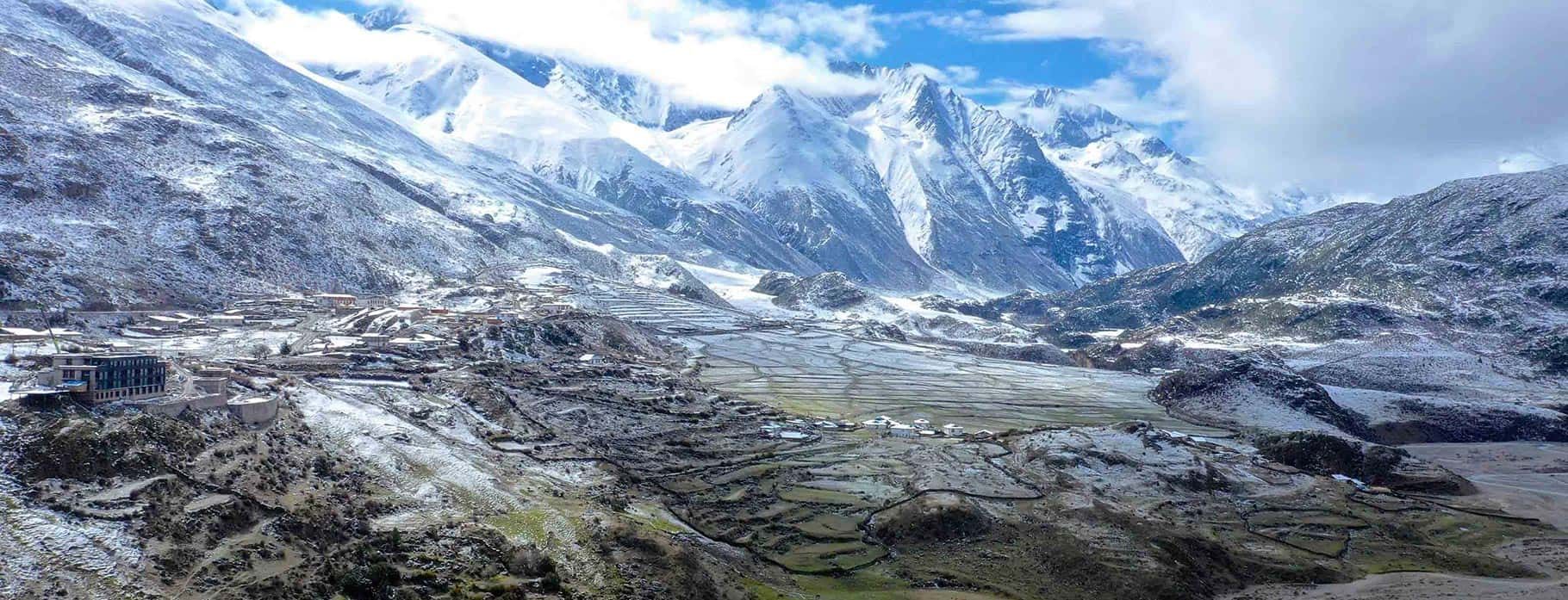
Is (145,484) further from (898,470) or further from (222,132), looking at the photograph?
(222,132)

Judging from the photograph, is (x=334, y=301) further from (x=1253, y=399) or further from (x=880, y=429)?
(x=1253, y=399)

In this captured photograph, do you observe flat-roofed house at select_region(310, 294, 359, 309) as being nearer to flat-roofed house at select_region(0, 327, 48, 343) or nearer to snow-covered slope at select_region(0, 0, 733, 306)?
snow-covered slope at select_region(0, 0, 733, 306)

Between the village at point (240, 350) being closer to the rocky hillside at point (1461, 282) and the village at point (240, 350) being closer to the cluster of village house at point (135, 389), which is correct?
the cluster of village house at point (135, 389)

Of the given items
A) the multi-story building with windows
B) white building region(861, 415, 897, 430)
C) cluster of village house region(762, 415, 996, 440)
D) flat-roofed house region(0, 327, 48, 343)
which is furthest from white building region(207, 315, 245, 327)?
white building region(861, 415, 897, 430)

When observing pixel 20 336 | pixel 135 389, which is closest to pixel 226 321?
pixel 20 336

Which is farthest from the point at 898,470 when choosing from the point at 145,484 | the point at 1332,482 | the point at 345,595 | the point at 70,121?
the point at 70,121

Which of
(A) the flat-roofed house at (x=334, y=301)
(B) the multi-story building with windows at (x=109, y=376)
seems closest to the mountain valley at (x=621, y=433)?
(B) the multi-story building with windows at (x=109, y=376)
